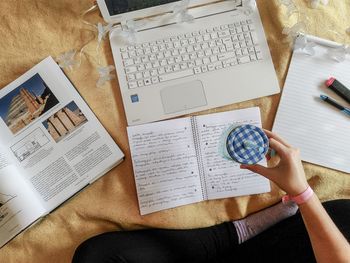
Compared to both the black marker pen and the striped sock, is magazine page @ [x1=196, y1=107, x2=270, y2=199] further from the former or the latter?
the black marker pen

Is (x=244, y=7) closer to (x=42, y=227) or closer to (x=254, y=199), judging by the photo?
(x=254, y=199)

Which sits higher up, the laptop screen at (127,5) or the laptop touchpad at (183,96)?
the laptop screen at (127,5)

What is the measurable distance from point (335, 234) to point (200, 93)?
0.42 meters

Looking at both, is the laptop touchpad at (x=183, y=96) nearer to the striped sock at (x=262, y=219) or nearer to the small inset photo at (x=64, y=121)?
the small inset photo at (x=64, y=121)

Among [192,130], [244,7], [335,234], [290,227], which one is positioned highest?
[244,7]

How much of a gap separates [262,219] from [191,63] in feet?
1.37

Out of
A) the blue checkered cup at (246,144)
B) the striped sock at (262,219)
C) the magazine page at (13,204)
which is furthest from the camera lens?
the striped sock at (262,219)

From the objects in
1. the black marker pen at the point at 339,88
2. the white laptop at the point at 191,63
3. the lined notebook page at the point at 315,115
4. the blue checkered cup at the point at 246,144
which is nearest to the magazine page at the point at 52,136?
the white laptop at the point at 191,63

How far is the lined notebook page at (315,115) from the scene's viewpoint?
0.95 meters

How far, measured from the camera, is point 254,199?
0.96m

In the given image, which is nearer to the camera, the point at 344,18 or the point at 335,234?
the point at 335,234

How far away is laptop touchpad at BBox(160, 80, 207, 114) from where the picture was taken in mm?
951

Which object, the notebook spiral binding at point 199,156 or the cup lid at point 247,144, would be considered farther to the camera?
the notebook spiral binding at point 199,156

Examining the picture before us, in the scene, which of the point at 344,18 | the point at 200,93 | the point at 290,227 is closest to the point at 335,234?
the point at 290,227
